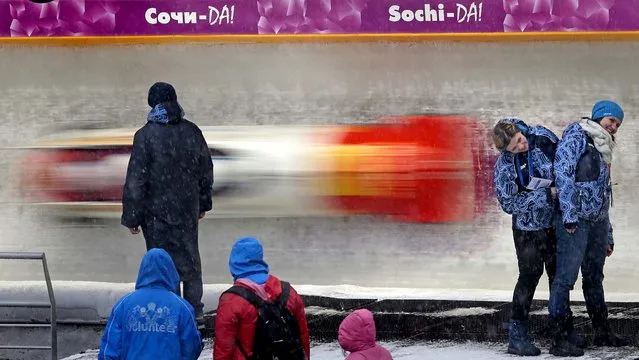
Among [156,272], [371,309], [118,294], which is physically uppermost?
[156,272]

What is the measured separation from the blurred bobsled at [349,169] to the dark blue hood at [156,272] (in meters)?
4.08

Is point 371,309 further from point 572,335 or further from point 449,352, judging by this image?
point 572,335

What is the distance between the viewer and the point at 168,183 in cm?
890

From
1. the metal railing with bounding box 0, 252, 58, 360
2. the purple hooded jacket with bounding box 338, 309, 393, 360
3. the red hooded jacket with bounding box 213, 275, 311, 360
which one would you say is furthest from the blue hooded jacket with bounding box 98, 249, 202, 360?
the metal railing with bounding box 0, 252, 58, 360

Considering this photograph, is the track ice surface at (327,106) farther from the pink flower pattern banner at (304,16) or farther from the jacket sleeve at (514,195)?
the jacket sleeve at (514,195)

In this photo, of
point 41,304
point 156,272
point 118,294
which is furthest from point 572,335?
point 118,294

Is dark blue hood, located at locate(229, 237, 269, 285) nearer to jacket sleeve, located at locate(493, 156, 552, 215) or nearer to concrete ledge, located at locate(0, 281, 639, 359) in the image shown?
jacket sleeve, located at locate(493, 156, 552, 215)

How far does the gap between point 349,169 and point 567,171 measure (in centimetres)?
233

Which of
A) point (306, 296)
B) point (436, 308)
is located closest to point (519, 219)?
point (436, 308)

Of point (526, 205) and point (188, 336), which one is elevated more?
point (526, 205)

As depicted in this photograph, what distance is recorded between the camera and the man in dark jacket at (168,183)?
A: 8.85 metres

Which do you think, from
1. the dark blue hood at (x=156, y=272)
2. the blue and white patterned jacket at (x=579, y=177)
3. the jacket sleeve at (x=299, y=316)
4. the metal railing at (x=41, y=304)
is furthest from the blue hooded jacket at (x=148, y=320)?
the metal railing at (x=41, y=304)

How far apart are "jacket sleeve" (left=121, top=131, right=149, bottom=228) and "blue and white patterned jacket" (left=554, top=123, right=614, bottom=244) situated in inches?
91.9

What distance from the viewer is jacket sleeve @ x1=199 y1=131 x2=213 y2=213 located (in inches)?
354
